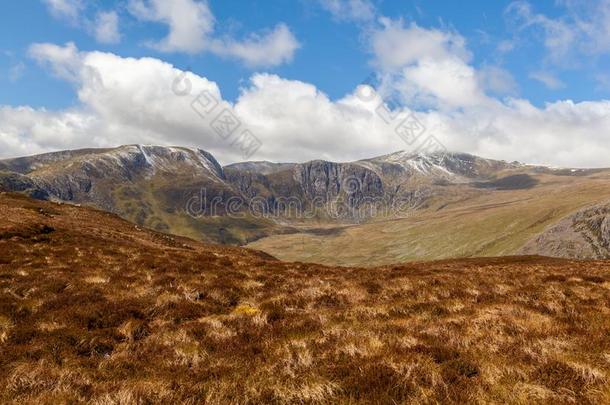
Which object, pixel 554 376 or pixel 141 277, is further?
pixel 141 277

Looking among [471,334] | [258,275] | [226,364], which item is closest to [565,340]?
[471,334]

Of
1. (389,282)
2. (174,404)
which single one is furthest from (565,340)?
(389,282)

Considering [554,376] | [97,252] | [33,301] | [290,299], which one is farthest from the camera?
[97,252]

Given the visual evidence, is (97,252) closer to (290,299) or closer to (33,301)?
(33,301)

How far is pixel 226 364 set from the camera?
9.33 metres

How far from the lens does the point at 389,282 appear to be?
70.9 ft

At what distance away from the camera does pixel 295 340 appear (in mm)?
11109

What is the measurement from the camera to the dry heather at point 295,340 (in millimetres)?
7504

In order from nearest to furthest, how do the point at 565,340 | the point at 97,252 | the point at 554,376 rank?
the point at 554,376, the point at 565,340, the point at 97,252

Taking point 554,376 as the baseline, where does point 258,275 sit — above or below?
below

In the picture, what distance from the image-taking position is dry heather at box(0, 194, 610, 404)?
24.6 ft

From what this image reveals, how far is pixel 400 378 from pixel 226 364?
12.7ft

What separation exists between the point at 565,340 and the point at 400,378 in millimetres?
5206

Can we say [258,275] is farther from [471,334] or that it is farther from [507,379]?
[507,379]
